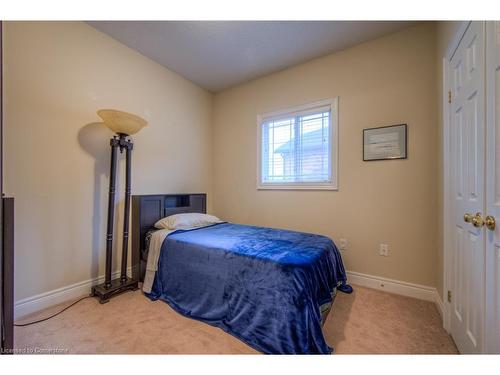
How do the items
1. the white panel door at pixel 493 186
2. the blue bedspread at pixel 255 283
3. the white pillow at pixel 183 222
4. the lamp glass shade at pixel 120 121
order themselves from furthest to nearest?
the white pillow at pixel 183 222, the lamp glass shade at pixel 120 121, the blue bedspread at pixel 255 283, the white panel door at pixel 493 186

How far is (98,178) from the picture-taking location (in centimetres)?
215

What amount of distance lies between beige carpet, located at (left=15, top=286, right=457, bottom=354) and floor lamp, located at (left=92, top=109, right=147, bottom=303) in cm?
12

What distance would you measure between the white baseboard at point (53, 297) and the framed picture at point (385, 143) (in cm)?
311

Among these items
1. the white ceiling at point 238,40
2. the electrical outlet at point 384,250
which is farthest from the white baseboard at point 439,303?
the white ceiling at point 238,40

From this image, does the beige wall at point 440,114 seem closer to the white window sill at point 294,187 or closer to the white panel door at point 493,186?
the white panel door at point 493,186

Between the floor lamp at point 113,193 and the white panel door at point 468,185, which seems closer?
the white panel door at point 468,185

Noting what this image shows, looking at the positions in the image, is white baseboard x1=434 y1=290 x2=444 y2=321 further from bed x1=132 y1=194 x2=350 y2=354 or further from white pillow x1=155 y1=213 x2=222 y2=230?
white pillow x1=155 y1=213 x2=222 y2=230

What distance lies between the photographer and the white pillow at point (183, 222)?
2311 mm

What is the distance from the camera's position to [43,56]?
71.1 inches

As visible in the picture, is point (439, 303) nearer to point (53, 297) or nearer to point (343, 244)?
point (343, 244)

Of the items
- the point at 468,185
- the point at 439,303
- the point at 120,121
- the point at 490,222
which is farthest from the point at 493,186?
the point at 120,121

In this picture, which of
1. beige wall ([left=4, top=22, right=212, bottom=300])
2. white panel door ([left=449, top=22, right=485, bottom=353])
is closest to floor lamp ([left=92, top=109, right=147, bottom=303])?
beige wall ([left=4, top=22, right=212, bottom=300])
